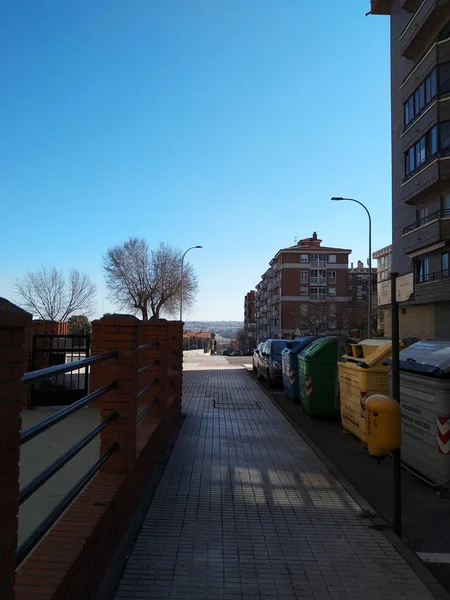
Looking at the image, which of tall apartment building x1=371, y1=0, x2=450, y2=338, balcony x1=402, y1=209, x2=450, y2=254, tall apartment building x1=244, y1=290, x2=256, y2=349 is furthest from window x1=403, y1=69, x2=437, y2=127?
tall apartment building x1=244, y1=290, x2=256, y2=349

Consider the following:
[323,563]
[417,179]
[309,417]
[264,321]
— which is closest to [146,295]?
[417,179]

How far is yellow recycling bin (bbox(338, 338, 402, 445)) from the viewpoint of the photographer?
7.29 m

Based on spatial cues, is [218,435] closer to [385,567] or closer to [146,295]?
[385,567]

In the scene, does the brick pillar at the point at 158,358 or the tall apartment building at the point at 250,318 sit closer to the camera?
the brick pillar at the point at 158,358

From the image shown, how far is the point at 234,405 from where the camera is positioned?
11055 mm

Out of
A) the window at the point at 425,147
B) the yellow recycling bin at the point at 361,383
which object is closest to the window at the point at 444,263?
the window at the point at 425,147

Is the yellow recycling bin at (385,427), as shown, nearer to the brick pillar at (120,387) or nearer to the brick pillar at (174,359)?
the brick pillar at (120,387)

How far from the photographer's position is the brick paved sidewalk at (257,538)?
310cm

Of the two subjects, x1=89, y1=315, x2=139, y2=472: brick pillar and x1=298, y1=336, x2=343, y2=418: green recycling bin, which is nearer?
x1=89, y1=315, x2=139, y2=472: brick pillar

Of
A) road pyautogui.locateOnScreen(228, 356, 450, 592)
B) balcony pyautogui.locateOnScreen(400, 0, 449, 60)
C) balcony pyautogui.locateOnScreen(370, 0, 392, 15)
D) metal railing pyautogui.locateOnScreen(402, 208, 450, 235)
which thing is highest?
balcony pyautogui.locateOnScreen(370, 0, 392, 15)

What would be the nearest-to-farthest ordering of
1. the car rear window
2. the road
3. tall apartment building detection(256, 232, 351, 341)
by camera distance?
1. the road
2. the car rear window
3. tall apartment building detection(256, 232, 351, 341)

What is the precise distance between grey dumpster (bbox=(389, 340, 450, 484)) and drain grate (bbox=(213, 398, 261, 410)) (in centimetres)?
504

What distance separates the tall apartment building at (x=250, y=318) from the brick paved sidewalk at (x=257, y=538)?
11620 cm

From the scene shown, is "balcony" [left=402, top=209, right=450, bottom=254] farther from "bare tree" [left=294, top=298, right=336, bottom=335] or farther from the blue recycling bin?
"bare tree" [left=294, top=298, right=336, bottom=335]
